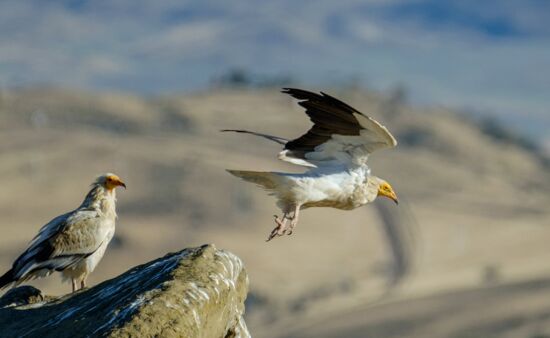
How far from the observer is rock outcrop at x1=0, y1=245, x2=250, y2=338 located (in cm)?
853

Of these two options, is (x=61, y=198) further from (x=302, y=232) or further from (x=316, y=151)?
(x=316, y=151)

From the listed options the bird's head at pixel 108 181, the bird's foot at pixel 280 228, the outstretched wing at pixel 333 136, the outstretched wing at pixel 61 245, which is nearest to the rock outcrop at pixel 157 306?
the outstretched wing at pixel 61 245

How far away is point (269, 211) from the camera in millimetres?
64000

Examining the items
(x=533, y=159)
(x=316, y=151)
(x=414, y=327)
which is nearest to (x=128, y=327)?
(x=316, y=151)

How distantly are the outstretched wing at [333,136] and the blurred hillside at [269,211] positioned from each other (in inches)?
1342

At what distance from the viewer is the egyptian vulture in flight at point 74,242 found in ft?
38.1

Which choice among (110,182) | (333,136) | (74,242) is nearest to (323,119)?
(333,136)

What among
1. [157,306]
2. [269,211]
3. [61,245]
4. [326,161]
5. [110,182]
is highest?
[269,211]

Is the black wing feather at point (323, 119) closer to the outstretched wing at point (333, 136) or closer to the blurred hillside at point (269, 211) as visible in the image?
the outstretched wing at point (333, 136)

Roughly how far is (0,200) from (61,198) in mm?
2971

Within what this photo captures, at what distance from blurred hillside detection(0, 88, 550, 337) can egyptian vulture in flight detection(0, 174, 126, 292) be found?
34.2m

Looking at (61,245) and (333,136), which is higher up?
(333,136)

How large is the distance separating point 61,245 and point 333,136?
2849mm

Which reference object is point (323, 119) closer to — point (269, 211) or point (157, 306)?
point (157, 306)
